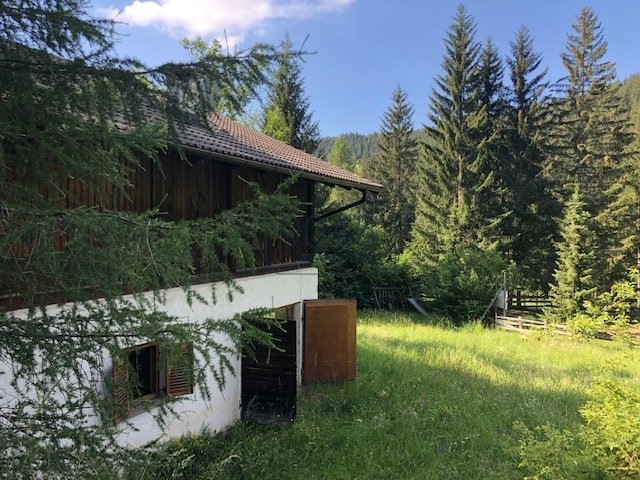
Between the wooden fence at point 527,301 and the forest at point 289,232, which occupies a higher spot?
the forest at point 289,232

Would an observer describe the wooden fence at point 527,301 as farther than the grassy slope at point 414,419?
Yes

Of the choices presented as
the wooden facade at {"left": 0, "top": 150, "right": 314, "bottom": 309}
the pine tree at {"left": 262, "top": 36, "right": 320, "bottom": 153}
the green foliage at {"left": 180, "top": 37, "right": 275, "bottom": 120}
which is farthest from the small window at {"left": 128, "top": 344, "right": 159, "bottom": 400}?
the pine tree at {"left": 262, "top": 36, "right": 320, "bottom": 153}

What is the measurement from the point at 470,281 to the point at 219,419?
15.7 metres

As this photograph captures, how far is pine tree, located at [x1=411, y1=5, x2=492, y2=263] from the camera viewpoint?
2458cm

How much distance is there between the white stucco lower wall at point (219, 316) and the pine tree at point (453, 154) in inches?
673

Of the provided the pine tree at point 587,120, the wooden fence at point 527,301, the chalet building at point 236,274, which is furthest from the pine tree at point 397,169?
the chalet building at point 236,274

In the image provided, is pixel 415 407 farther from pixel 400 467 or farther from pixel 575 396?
pixel 575 396

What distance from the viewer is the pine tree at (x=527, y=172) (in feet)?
82.1

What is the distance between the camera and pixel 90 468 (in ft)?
7.55

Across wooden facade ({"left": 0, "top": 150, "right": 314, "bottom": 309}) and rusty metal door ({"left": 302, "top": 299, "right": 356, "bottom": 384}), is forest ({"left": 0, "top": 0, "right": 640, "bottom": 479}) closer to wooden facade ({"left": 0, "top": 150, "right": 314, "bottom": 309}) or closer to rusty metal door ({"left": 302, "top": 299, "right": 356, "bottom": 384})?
wooden facade ({"left": 0, "top": 150, "right": 314, "bottom": 309})

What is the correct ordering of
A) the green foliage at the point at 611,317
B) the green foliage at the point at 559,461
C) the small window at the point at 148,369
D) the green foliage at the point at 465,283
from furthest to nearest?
the green foliage at the point at 465,283
the small window at the point at 148,369
the green foliage at the point at 611,317
the green foliage at the point at 559,461

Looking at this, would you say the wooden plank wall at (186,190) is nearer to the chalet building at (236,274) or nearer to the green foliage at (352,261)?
the chalet building at (236,274)

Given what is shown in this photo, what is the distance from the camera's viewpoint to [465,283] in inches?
806

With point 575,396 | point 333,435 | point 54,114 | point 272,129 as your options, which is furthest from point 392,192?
point 54,114
